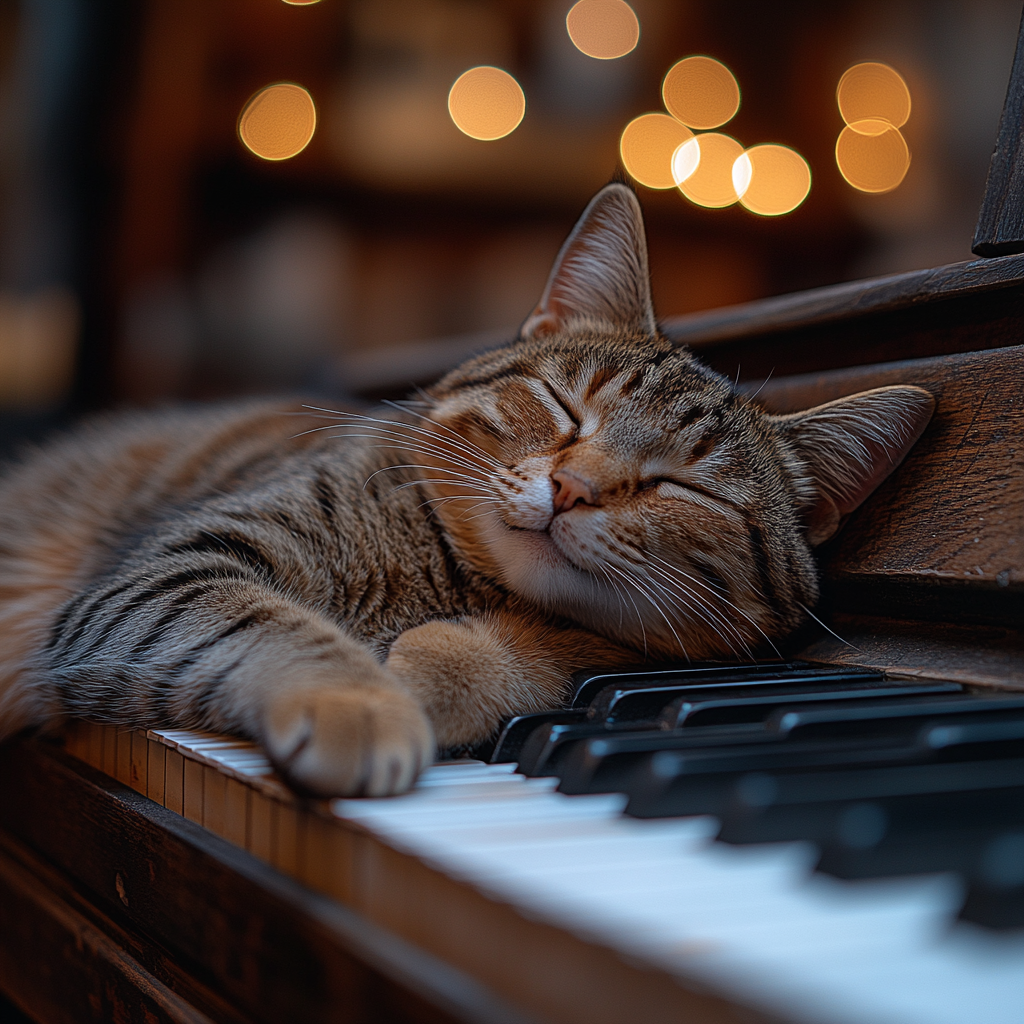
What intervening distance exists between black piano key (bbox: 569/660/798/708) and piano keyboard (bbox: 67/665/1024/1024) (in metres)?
0.14

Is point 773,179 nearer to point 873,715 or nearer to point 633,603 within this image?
point 633,603

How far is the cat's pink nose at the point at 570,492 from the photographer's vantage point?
1.04 meters

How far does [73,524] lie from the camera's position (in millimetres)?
1793

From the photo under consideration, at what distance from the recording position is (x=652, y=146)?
430 centimetres

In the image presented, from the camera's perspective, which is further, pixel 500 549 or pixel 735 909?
pixel 500 549

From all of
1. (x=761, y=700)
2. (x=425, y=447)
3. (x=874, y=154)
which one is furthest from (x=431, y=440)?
(x=874, y=154)

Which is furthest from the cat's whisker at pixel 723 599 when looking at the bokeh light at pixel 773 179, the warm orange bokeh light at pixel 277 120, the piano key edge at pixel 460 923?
the bokeh light at pixel 773 179

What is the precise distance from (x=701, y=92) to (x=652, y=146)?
424mm

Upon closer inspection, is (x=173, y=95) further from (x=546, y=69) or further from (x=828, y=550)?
(x=828, y=550)

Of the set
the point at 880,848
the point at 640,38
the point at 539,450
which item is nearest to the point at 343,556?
the point at 539,450

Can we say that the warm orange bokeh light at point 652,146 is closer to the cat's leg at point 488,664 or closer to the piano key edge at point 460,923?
the cat's leg at point 488,664

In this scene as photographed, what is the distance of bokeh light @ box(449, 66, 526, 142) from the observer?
4.01m

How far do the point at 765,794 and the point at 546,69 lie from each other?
14.1 feet

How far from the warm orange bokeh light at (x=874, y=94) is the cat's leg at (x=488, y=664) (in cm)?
445
